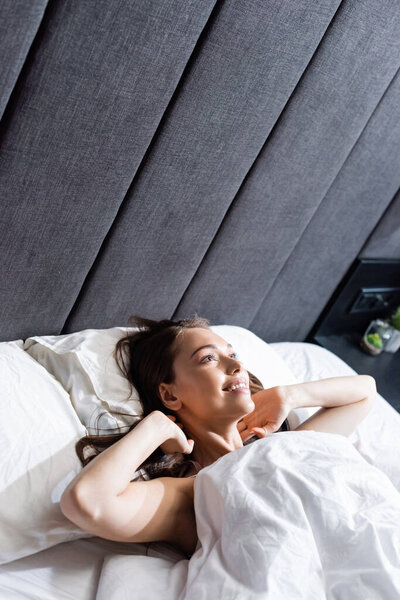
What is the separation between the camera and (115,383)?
131 cm

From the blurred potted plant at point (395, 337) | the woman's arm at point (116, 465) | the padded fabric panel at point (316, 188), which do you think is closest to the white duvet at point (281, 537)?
the woman's arm at point (116, 465)

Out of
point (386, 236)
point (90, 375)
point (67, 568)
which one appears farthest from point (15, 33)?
point (386, 236)

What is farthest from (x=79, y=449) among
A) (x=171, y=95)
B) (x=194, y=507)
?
(x=171, y=95)

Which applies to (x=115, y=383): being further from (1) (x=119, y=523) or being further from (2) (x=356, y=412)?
(2) (x=356, y=412)

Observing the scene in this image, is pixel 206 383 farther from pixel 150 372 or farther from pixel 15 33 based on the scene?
pixel 15 33

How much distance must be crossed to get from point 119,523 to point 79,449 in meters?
0.19

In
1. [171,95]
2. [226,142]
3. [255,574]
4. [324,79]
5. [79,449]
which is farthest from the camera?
[324,79]

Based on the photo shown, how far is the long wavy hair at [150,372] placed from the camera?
1212 mm

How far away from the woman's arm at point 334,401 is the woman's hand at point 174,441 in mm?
348

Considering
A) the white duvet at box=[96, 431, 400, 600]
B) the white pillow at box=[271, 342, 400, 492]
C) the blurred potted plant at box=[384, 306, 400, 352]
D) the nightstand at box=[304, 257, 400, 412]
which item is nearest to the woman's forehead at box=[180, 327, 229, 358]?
the white duvet at box=[96, 431, 400, 600]

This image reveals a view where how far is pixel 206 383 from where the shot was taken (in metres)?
1.27

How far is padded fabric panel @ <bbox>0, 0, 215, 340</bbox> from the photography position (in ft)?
3.41

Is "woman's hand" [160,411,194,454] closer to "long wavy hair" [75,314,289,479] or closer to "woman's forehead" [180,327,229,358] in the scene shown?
"long wavy hair" [75,314,289,479]

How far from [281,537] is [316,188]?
3.84ft
